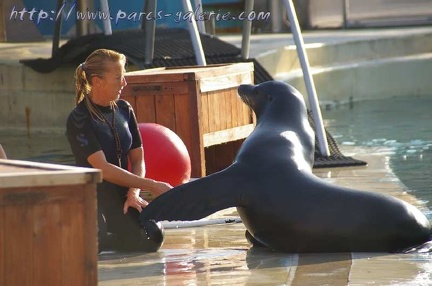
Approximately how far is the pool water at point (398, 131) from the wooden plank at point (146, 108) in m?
1.94

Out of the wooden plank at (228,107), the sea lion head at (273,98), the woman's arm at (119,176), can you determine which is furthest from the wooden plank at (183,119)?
the woman's arm at (119,176)

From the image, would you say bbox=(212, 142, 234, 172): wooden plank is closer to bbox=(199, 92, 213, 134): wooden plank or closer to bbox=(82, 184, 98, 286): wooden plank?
bbox=(199, 92, 213, 134): wooden plank

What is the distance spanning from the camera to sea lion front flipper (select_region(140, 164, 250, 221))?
228 inches

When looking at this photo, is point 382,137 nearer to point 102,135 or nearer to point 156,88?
point 156,88

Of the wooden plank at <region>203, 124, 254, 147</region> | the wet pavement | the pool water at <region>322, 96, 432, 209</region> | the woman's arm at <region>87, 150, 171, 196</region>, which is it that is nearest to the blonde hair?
the woman's arm at <region>87, 150, 171, 196</region>

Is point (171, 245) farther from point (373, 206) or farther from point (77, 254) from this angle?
point (77, 254)

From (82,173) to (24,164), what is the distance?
1.15ft

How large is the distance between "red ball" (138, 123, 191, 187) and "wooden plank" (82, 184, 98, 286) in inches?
126

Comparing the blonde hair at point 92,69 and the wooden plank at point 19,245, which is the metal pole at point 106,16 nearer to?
the blonde hair at point 92,69

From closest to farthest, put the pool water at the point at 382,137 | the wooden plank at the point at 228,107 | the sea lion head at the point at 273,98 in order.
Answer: the sea lion head at the point at 273,98, the wooden plank at the point at 228,107, the pool water at the point at 382,137

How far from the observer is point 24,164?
13.4 feet

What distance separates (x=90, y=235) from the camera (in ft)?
12.7

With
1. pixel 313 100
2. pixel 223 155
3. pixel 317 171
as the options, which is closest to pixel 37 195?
pixel 223 155

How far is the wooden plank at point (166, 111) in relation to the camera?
314 inches
